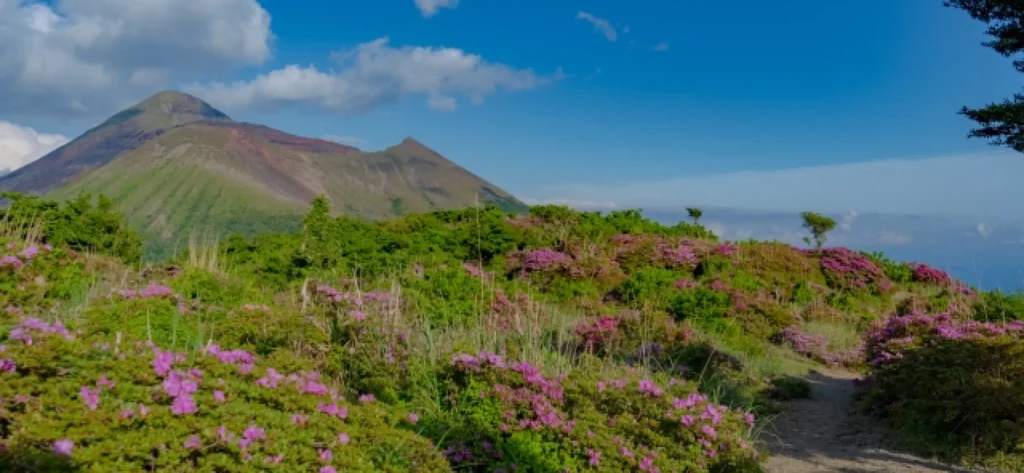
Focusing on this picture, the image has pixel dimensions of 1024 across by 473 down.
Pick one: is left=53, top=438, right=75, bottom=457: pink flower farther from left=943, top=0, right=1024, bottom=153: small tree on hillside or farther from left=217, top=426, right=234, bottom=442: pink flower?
left=943, top=0, right=1024, bottom=153: small tree on hillside

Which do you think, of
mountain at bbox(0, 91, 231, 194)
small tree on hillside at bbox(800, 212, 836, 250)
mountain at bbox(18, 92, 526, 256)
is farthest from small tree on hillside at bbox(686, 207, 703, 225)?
mountain at bbox(0, 91, 231, 194)

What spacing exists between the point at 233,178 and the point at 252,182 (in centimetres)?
322

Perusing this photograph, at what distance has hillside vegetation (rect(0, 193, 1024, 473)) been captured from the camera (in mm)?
2674

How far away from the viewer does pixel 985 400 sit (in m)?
5.99

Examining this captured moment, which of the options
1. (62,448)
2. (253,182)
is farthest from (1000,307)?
(253,182)

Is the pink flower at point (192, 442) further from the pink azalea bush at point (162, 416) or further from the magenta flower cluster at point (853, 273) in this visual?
the magenta flower cluster at point (853, 273)

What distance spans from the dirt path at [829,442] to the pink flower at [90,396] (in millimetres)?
4911

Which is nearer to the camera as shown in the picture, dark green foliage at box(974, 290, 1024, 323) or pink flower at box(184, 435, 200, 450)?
pink flower at box(184, 435, 200, 450)

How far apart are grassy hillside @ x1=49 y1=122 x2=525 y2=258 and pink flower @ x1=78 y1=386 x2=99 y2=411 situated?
53.0 metres

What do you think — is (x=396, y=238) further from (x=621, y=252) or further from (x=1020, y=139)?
(x=1020, y=139)

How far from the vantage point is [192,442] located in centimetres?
259

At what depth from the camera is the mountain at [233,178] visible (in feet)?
277

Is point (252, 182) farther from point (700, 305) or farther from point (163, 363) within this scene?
point (163, 363)

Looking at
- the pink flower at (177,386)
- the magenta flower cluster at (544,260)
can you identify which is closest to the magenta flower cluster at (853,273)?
the magenta flower cluster at (544,260)
